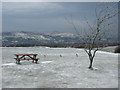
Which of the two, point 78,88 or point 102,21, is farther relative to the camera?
point 102,21

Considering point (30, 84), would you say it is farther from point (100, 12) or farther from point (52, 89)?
point (100, 12)

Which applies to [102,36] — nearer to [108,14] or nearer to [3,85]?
[108,14]

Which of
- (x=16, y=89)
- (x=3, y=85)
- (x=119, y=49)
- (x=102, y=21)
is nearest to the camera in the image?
(x=16, y=89)

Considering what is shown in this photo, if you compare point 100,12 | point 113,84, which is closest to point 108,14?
point 100,12

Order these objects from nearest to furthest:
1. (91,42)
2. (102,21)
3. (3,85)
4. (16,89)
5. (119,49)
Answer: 1. (16,89)
2. (3,85)
3. (102,21)
4. (91,42)
5. (119,49)

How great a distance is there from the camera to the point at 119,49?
41.1 meters

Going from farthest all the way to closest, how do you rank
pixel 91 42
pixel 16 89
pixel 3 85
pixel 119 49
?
pixel 119 49 → pixel 91 42 → pixel 3 85 → pixel 16 89

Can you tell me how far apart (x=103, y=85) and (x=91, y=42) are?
338 inches

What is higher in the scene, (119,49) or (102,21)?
(102,21)

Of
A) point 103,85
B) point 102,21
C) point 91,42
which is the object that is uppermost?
point 102,21

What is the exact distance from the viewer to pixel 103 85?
32.3ft

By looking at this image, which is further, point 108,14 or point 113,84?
point 108,14

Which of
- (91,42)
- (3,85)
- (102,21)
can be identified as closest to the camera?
(3,85)

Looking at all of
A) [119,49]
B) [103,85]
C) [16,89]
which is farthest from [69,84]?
[119,49]
